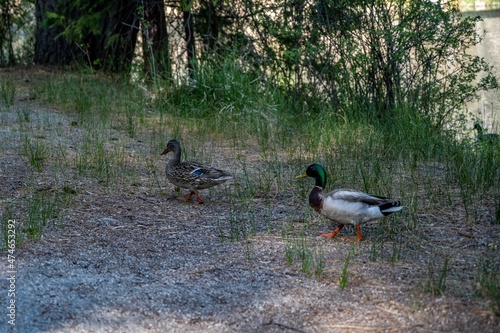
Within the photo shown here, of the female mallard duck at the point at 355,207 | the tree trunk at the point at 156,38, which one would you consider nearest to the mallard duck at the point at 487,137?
the female mallard duck at the point at 355,207

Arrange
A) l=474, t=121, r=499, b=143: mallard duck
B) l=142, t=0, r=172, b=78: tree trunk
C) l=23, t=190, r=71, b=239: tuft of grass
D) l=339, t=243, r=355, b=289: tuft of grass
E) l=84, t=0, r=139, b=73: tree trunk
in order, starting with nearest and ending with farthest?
l=339, t=243, r=355, b=289: tuft of grass < l=23, t=190, r=71, b=239: tuft of grass < l=474, t=121, r=499, b=143: mallard duck < l=142, t=0, r=172, b=78: tree trunk < l=84, t=0, r=139, b=73: tree trunk

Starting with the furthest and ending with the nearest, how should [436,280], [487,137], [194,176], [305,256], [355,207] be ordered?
[487,137], [194,176], [355,207], [305,256], [436,280]

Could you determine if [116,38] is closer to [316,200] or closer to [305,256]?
[316,200]

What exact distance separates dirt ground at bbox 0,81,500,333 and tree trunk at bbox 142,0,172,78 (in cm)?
561

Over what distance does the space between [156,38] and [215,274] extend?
8413 mm

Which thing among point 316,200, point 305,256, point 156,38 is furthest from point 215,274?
point 156,38

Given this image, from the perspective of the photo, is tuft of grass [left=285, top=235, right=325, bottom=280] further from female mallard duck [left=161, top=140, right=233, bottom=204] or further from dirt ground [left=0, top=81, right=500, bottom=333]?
Answer: female mallard duck [left=161, top=140, right=233, bottom=204]

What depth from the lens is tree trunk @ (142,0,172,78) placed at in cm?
1302

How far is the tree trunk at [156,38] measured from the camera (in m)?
13.0

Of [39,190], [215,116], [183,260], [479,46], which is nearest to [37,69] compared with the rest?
[215,116]

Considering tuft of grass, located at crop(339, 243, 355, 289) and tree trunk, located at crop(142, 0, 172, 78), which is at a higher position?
tree trunk, located at crop(142, 0, 172, 78)

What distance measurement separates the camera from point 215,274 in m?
Result: 5.67

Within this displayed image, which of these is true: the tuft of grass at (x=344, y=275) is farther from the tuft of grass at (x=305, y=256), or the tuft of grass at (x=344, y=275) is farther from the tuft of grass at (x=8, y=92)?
the tuft of grass at (x=8, y=92)

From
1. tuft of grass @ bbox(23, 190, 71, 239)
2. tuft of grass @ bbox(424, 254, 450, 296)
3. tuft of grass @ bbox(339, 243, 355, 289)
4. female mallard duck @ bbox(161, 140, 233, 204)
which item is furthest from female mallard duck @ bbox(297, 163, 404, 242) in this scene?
tuft of grass @ bbox(23, 190, 71, 239)
